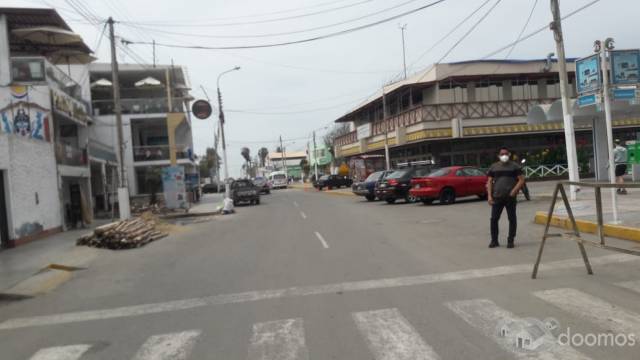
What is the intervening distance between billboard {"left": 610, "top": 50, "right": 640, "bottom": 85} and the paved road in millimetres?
4078

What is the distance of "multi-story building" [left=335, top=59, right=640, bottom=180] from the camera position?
3616 centimetres

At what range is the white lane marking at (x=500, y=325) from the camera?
4719mm

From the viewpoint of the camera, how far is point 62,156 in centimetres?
2219

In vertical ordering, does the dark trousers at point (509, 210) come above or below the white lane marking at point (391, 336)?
above

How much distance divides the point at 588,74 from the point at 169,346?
12.0 metres

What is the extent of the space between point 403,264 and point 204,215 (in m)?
19.5

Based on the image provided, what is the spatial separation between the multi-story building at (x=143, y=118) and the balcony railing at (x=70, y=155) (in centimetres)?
1105

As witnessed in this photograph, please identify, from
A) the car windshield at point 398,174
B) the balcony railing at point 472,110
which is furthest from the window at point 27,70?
the balcony railing at point 472,110

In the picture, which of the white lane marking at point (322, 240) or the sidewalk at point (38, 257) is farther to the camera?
A: the white lane marking at point (322, 240)

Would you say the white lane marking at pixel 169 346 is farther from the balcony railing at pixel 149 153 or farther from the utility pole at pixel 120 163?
the balcony railing at pixel 149 153

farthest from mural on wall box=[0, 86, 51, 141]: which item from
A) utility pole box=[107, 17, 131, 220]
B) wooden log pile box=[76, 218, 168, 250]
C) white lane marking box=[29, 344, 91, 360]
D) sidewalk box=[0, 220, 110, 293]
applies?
white lane marking box=[29, 344, 91, 360]

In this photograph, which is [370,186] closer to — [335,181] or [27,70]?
[27,70]

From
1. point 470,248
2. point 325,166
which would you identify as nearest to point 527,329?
point 470,248

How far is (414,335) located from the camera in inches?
214
